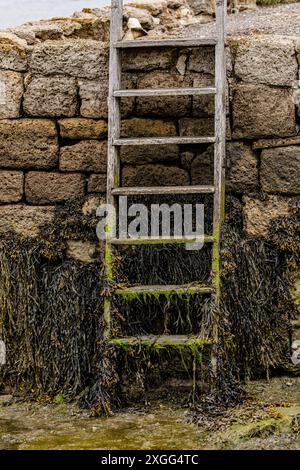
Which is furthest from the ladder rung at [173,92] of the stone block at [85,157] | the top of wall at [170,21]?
the top of wall at [170,21]

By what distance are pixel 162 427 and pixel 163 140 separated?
1.69m

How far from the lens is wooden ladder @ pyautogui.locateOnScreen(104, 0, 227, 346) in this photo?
4156 millimetres

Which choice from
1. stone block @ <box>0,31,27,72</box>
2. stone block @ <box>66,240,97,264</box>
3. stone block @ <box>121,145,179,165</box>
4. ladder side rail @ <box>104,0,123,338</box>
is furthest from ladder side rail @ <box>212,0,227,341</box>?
stone block @ <box>0,31,27,72</box>

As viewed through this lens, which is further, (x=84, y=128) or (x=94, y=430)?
(x=84, y=128)

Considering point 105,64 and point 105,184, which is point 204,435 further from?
point 105,64

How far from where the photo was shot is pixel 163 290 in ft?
13.6

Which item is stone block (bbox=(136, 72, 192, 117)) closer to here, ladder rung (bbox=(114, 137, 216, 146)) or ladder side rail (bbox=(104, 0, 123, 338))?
ladder side rail (bbox=(104, 0, 123, 338))

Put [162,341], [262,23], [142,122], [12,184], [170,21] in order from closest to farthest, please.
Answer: [162,341] → [142,122] → [12,184] → [262,23] → [170,21]

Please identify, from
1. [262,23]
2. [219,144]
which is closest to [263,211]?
[219,144]

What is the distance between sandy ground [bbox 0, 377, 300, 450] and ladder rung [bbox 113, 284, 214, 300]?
0.70 meters

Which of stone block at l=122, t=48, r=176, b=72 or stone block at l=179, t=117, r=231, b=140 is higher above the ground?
stone block at l=122, t=48, r=176, b=72

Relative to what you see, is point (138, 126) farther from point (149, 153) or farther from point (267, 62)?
point (267, 62)

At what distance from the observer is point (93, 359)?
445 centimetres

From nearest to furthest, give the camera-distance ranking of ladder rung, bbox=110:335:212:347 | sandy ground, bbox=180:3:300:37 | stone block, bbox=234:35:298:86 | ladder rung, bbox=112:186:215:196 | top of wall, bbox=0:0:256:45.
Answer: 1. ladder rung, bbox=110:335:212:347
2. ladder rung, bbox=112:186:215:196
3. stone block, bbox=234:35:298:86
4. top of wall, bbox=0:0:256:45
5. sandy ground, bbox=180:3:300:37
